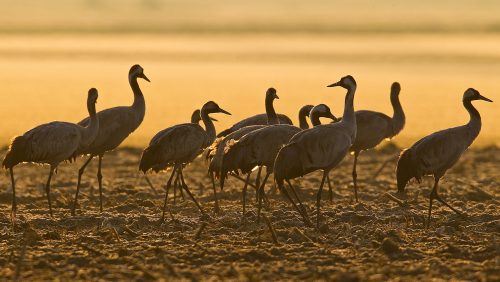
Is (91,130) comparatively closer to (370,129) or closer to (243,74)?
(370,129)

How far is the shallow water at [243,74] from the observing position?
92.0ft

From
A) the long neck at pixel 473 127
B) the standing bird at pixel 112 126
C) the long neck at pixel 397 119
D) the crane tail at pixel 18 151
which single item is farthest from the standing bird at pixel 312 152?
the long neck at pixel 397 119

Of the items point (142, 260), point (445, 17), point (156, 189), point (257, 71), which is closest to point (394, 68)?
point (257, 71)

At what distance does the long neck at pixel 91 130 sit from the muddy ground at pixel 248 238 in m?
0.84

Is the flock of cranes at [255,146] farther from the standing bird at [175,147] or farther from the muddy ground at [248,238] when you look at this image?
the muddy ground at [248,238]

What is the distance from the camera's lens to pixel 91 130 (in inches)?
569

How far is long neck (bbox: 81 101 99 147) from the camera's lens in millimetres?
14344

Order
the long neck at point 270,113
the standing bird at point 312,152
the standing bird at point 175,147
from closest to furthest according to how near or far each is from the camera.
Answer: the standing bird at point 312,152 → the standing bird at point 175,147 → the long neck at point 270,113

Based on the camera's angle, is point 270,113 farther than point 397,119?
No

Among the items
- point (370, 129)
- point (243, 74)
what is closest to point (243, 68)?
point (243, 74)

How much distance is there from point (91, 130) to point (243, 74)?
2447 centimetres

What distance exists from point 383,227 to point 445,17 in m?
70.6

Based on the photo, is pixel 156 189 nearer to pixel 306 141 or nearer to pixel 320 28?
pixel 306 141

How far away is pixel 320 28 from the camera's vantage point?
231 feet
